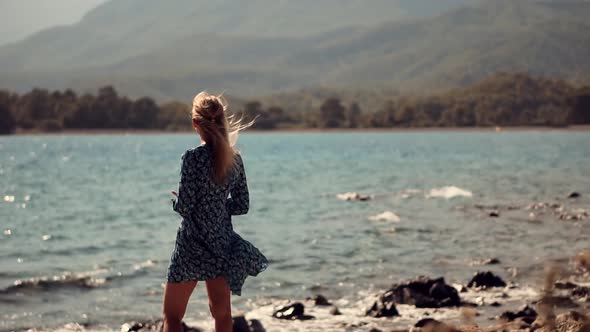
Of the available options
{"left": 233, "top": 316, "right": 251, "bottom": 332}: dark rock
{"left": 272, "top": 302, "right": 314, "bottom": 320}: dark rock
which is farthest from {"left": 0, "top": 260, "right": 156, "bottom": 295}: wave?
{"left": 233, "top": 316, "right": 251, "bottom": 332}: dark rock

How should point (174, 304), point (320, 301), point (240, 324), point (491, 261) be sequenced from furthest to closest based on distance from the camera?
point (491, 261) → point (320, 301) → point (240, 324) → point (174, 304)

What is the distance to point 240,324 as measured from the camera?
11.0 m

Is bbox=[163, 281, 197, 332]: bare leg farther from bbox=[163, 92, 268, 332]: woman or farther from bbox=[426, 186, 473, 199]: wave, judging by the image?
bbox=[426, 186, 473, 199]: wave

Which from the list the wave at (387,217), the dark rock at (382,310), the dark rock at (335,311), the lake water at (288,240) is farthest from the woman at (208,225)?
the wave at (387,217)

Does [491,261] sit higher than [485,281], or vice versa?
[485,281]

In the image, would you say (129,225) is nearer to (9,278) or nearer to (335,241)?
(335,241)

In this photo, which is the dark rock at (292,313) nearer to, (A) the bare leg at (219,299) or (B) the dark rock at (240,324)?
(B) the dark rock at (240,324)

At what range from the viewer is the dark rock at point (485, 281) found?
15091 millimetres

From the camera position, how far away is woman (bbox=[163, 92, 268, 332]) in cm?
660

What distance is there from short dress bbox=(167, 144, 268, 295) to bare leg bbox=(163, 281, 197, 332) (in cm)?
9

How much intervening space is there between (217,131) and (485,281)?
32.1ft

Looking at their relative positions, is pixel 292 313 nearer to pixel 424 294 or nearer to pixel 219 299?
A: pixel 424 294

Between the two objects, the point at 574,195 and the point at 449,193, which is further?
the point at 449,193

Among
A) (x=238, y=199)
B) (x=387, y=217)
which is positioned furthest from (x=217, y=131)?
(x=387, y=217)
